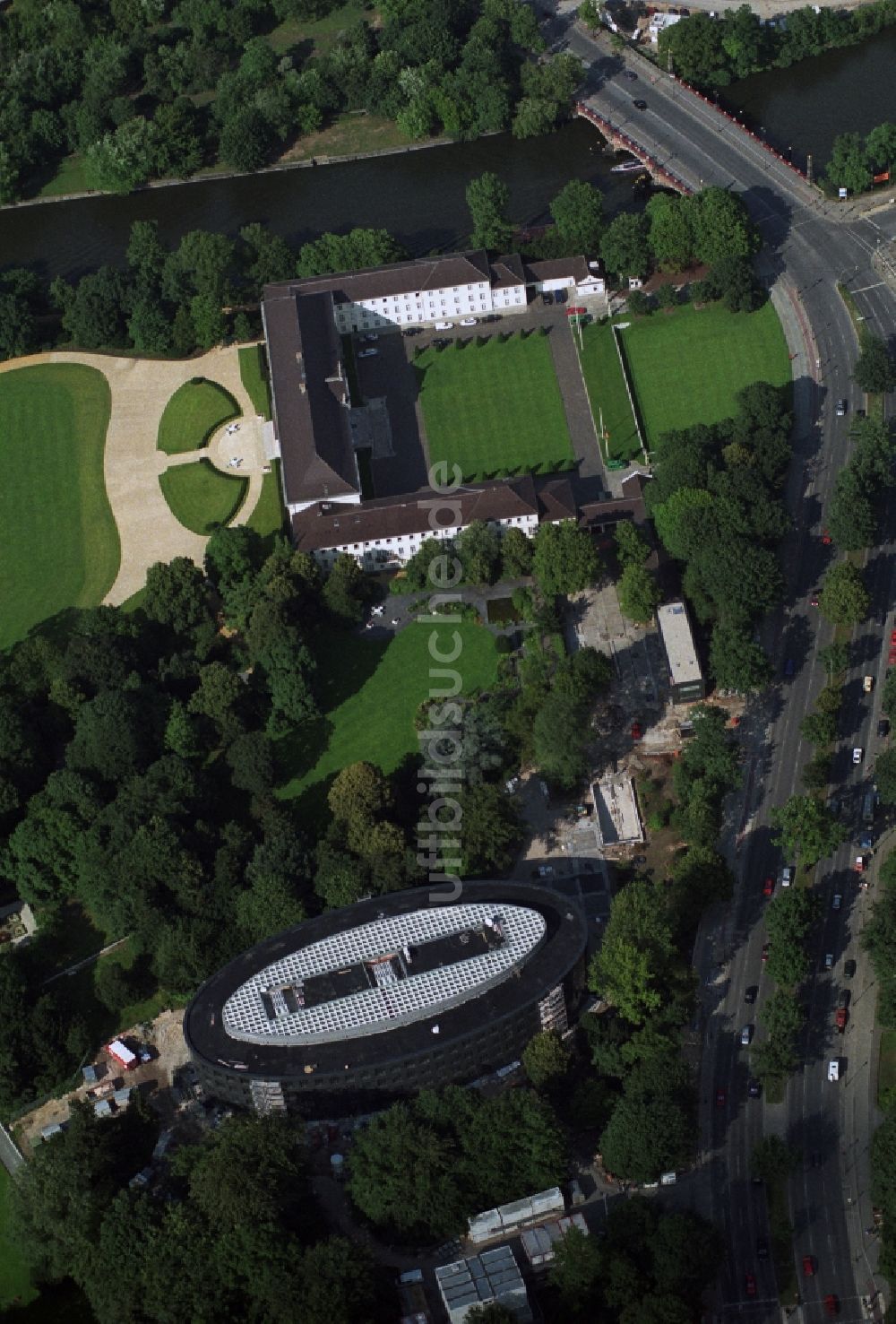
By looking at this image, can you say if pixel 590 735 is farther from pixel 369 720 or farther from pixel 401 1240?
pixel 401 1240

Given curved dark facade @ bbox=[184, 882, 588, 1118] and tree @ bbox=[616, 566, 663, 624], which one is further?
tree @ bbox=[616, 566, 663, 624]

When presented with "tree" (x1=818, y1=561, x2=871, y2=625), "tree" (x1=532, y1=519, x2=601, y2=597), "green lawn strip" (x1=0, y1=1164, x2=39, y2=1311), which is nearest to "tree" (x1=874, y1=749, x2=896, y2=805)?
"tree" (x1=818, y1=561, x2=871, y2=625)

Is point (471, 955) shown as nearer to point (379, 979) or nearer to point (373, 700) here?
point (379, 979)

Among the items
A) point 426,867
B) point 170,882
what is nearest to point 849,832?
point 426,867

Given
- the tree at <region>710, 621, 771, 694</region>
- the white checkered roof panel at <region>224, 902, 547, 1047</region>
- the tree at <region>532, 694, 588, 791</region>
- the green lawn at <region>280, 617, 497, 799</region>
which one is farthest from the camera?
the green lawn at <region>280, 617, 497, 799</region>

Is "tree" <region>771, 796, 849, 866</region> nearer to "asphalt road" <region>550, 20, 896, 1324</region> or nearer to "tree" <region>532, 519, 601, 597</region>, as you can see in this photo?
"asphalt road" <region>550, 20, 896, 1324</region>

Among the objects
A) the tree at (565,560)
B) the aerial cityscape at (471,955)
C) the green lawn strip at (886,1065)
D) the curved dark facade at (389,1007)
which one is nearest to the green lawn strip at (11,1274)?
the aerial cityscape at (471,955)
